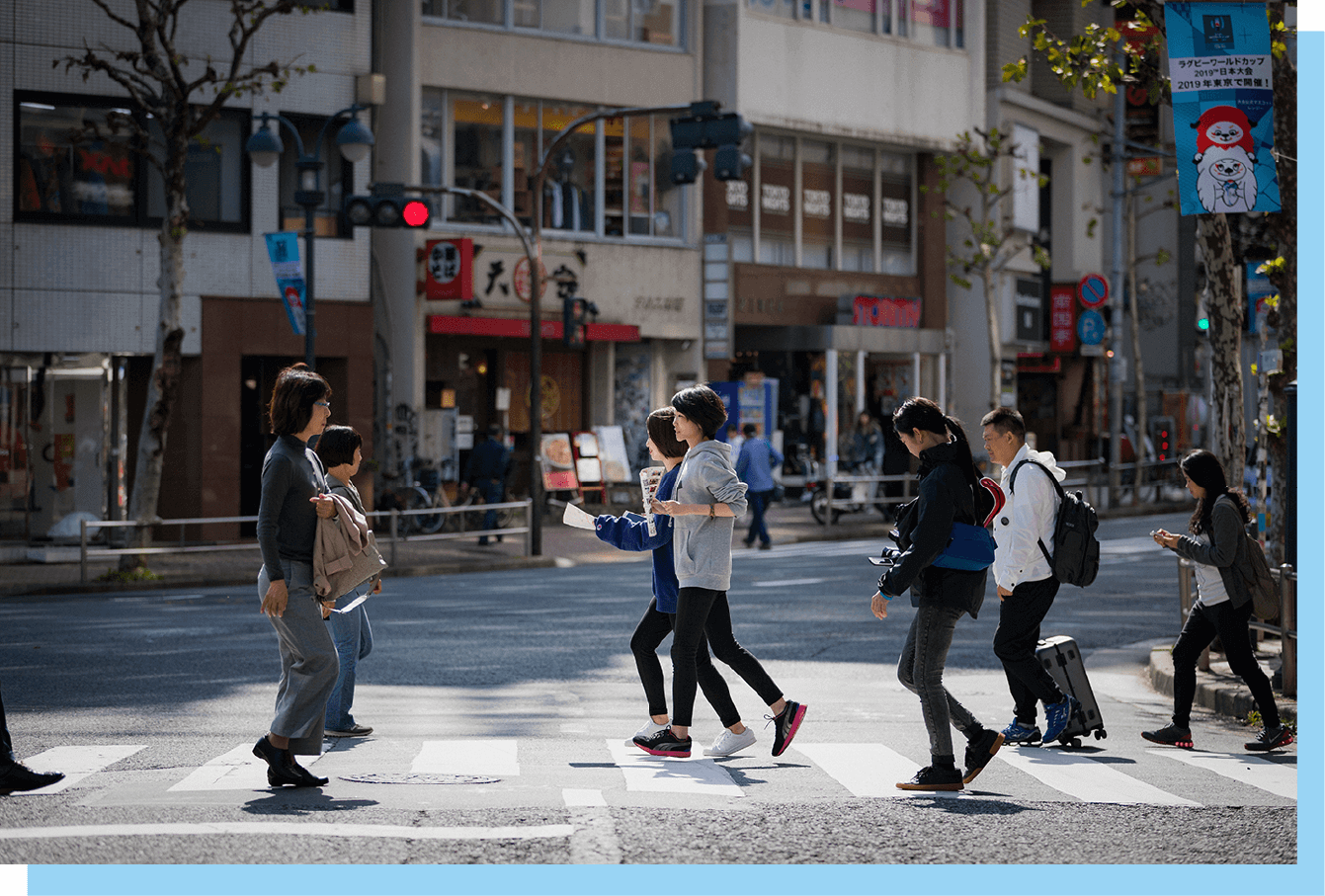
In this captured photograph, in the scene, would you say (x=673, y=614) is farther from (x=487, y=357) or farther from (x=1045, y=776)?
(x=487, y=357)

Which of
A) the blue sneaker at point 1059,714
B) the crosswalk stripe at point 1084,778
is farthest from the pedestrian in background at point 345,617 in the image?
the blue sneaker at point 1059,714

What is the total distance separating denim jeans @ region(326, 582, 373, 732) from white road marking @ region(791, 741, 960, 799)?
8.11 feet

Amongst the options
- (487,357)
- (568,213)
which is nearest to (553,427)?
(487,357)

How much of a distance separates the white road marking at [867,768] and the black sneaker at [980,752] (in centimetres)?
18

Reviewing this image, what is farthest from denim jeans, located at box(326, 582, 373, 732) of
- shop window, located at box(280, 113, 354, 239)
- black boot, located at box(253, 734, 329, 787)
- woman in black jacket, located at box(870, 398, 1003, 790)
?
shop window, located at box(280, 113, 354, 239)

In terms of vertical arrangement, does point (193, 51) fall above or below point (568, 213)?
above

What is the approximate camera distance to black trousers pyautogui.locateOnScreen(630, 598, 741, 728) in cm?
830

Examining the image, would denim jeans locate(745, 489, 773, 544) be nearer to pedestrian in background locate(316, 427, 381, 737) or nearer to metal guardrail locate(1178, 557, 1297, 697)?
metal guardrail locate(1178, 557, 1297, 697)

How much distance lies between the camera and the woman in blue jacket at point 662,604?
813 centimetres

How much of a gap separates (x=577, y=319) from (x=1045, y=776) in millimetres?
21418

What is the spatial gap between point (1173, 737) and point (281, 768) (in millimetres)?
4901

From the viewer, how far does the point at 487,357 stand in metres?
30.2

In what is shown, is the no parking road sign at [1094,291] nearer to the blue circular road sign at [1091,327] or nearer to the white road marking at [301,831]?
the blue circular road sign at [1091,327]

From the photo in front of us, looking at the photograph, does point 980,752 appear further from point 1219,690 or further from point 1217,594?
point 1219,690
